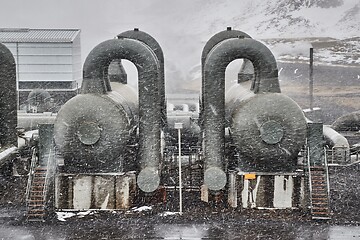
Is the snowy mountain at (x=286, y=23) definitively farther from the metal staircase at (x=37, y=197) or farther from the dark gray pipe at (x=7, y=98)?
the metal staircase at (x=37, y=197)

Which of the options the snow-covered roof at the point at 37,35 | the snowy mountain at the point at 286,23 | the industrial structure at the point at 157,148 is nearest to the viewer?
the industrial structure at the point at 157,148

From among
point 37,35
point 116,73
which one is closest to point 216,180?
point 116,73

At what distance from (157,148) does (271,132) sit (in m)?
4.33

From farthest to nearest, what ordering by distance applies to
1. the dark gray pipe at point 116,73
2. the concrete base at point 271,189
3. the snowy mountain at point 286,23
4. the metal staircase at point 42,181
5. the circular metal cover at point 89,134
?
the snowy mountain at point 286,23, the dark gray pipe at point 116,73, the concrete base at point 271,189, the circular metal cover at point 89,134, the metal staircase at point 42,181

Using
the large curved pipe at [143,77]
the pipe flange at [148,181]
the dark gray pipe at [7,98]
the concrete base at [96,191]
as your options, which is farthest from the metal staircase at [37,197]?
the dark gray pipe at [7,98]

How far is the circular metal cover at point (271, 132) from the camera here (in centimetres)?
1998

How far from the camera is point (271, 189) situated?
816 inches

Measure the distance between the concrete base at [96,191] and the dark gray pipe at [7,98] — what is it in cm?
593

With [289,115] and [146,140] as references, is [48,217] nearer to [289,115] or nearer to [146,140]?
[146,140]

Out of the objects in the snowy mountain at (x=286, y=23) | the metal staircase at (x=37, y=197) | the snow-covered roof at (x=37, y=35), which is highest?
the snowy mountain at (x=286, y=23)

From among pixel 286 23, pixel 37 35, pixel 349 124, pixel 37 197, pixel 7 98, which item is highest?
pixel 286 23

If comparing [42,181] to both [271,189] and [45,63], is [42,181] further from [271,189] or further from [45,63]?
[45,63]

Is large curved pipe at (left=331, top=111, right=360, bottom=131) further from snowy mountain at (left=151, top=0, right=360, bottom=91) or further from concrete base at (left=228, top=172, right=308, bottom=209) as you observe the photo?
snowy mountain at (left=151, top=0, right=360, bottom=91)

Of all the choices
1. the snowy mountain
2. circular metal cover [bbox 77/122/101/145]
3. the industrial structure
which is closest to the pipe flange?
the industrial structure
